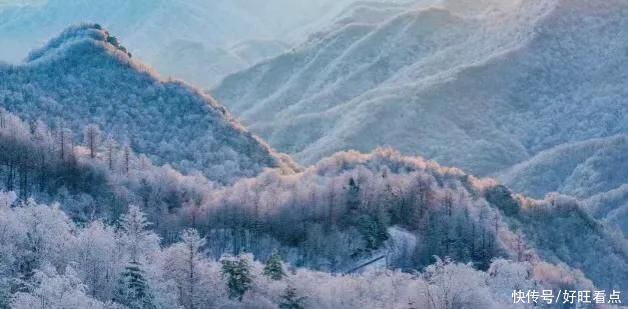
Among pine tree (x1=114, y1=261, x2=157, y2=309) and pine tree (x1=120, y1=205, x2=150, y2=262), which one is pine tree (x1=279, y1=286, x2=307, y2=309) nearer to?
pine tree (x1=120, y1=205, x2=150, y2=262)

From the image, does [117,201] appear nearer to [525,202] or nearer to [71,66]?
[71,66]

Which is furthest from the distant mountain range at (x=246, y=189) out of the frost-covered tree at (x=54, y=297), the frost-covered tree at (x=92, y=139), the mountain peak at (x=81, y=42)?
the frost-covered tree at (x=54, y=297)

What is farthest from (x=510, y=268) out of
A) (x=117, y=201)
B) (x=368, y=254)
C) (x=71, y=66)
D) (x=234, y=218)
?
(x=71, y=66)

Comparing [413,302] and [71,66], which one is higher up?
[71,66]

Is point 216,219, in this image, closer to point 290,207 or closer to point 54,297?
point 290,207

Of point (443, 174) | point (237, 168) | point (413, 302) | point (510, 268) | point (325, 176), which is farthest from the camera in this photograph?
point (237, 168)

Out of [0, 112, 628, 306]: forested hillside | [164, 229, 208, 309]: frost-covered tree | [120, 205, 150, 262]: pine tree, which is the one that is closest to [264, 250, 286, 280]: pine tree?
[164, 229, 208, 309]: frost-covered tree
